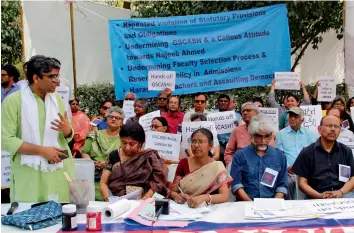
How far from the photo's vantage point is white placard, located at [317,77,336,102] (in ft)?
23.8

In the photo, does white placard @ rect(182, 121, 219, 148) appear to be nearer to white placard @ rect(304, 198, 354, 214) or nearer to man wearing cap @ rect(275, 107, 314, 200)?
man wearing cap @ rect(275, 107, 314, 200)

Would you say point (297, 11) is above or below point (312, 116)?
above

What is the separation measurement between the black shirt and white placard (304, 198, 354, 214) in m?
0.73

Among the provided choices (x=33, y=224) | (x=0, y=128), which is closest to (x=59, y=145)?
(x=0, y=128)

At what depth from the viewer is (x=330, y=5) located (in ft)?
32.6

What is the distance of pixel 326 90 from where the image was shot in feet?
24.0

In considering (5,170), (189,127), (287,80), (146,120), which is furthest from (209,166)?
(287,80)

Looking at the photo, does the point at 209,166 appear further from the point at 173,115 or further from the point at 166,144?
the point at 173,115

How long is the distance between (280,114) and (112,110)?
2.74m

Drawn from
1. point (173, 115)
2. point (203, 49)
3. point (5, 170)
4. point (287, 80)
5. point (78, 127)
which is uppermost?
point (203, 49)

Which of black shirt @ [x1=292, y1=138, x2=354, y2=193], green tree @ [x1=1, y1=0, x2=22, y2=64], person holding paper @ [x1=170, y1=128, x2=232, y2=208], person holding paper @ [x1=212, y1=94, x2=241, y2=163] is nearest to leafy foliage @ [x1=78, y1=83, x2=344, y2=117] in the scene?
green tree @ [x1=1, y1=0, x2=22, y2=64]

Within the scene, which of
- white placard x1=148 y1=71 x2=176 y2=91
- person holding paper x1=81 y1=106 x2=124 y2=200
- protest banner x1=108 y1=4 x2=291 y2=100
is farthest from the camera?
protest banner x1=108 y1=4 x2=291 y2=100

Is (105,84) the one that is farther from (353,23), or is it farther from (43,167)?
(43,167)

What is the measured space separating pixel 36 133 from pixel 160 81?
13.3 feet
